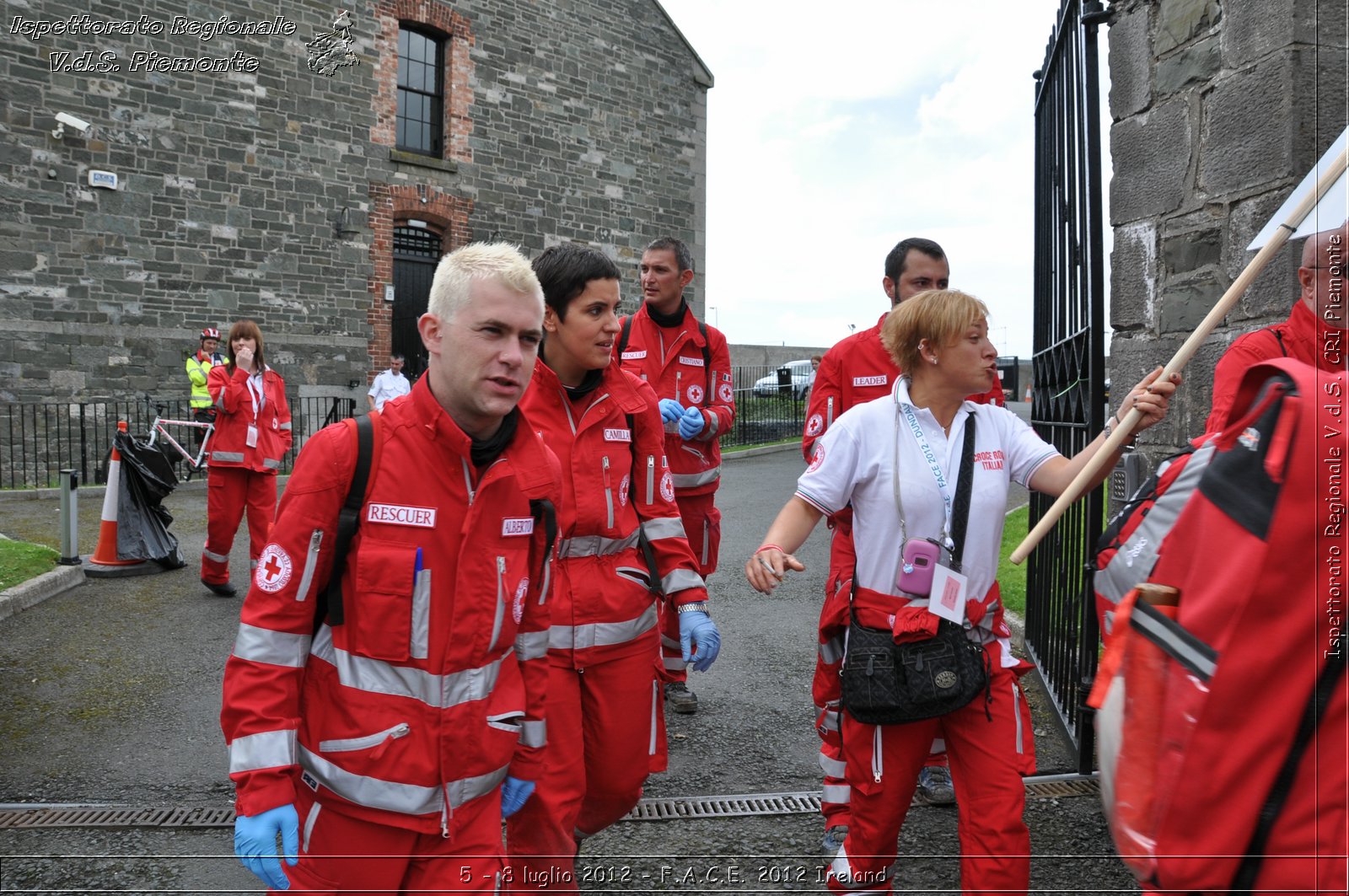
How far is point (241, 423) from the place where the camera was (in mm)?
7957

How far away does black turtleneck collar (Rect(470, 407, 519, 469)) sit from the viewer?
2541 mm

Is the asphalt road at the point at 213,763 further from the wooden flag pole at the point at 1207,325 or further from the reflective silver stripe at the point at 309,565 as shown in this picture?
the reflective silver stripe at the point at 309,565

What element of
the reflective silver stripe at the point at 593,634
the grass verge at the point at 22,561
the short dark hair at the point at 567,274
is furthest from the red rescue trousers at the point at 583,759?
the grass verge at the point at 22,561

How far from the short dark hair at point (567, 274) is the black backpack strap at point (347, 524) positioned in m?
1.13

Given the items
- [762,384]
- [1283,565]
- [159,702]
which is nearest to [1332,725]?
[1283,565]

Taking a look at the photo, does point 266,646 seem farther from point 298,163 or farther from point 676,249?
point 298,163

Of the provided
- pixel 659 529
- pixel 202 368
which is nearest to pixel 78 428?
pixel 202 368

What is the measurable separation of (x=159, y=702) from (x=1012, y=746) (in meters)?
4.76

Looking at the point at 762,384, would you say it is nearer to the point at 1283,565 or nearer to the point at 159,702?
the point at 159,702

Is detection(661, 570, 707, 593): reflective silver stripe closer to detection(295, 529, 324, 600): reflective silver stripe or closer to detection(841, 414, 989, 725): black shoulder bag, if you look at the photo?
detection(841, 414, 989, 725): black shoulder bag

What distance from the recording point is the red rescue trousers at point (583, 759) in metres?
2.95

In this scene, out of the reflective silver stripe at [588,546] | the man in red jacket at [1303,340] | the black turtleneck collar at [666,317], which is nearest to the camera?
the man in red jacket at [1303,340]

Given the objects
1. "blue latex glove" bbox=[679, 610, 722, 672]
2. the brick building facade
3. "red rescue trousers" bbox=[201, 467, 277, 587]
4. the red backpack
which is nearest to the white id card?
"blue latex glove" bbox=[679, 610, 722, 672]

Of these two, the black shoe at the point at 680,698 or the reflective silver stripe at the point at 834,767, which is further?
the black shoe at the point at 680,698
